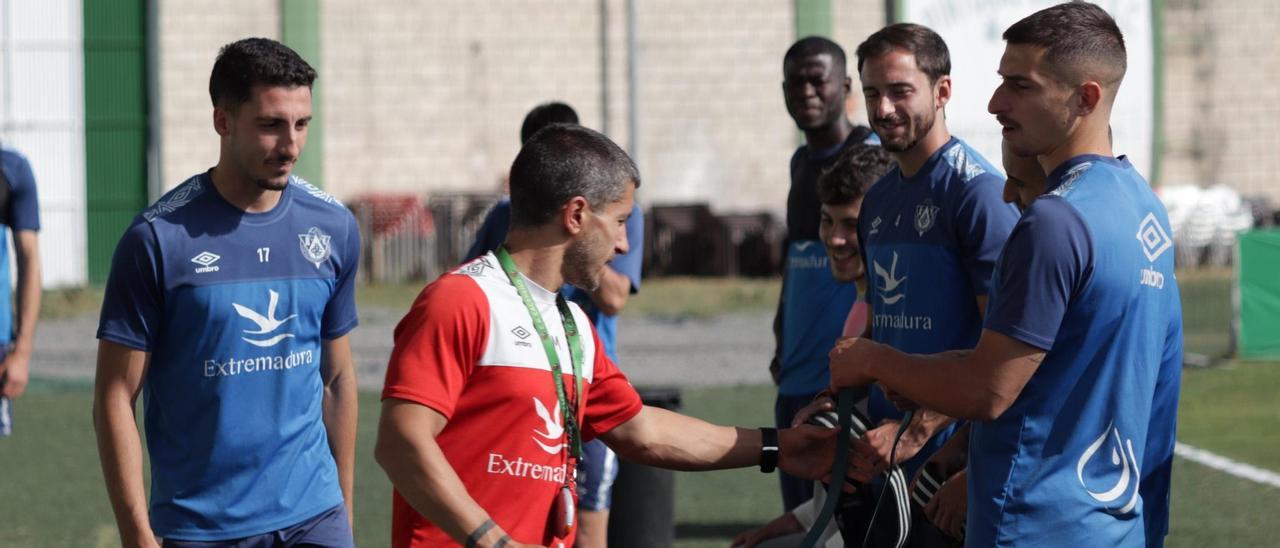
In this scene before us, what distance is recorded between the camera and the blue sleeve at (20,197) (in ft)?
26.1

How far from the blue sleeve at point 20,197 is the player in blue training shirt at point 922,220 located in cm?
447

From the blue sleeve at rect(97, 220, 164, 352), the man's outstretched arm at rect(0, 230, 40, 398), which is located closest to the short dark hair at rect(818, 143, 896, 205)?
the blue sleeve at rect(97, 220, 164, 352)

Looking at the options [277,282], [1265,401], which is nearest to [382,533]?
[277,282]

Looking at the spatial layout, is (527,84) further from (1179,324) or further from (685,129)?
(1179,324)

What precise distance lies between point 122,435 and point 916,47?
2679 millimetres

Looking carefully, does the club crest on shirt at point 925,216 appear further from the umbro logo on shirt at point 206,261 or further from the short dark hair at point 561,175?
the umbro logo on shirt at point 206,261

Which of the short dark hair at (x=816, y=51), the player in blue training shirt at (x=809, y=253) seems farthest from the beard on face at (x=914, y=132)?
the short dark hair at (x=816, y=51)

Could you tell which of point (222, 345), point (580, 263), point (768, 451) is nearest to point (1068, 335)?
point (768, 451)

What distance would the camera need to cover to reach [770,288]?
2447cm

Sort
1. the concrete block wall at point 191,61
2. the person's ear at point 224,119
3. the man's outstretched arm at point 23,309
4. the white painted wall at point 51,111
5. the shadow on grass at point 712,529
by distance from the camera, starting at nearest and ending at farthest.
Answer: the person's ear at point 224,119 < the man's outstretched arm at point 23,309 < the shadow on grass at point 712,529 < the white painted wall at point 51,111 < the concrete block wall at point 191,61

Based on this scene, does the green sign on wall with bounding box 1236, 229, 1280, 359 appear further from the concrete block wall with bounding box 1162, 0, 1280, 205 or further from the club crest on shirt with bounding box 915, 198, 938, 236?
the concrete block wall with bounding box 1162, 0, 1280, 205

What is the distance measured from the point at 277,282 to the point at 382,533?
4.39 m

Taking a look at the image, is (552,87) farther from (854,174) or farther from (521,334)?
(521,334)

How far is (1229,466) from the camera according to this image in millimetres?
10594
